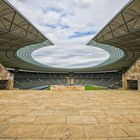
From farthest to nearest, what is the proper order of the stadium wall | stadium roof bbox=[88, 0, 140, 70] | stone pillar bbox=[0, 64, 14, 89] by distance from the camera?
stone pillar bbox=[0, 64, 14, 89] < the stadium wall < stadium roof bbox=[88, 0, 140, 70]

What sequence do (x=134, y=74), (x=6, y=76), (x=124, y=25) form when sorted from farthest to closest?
(x=6, y=76)
(x=134, y=74)
(x=124, y=25)

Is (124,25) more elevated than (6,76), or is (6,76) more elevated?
(124,25)

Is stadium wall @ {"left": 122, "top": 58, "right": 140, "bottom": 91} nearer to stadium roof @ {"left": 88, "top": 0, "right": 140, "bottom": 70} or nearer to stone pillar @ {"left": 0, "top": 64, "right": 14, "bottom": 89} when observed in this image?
stadium roof @ {"left": 88, "top": 0, "right": 140, "bottom": 70}

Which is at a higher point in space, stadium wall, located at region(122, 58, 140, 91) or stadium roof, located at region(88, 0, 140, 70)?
stadium roof, located at region(88, 0, 140, 70)

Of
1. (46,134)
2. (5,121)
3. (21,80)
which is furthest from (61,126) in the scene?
(21,80)

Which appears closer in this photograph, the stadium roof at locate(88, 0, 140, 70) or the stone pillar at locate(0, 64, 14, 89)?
the stadium roof at locate(88, 0, 140, 70)

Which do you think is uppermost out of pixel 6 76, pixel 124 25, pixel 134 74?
pixel 124 25

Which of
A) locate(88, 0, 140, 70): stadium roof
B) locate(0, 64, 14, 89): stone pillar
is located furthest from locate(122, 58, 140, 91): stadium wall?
locate(0, 64, 14, 89): stone pillar

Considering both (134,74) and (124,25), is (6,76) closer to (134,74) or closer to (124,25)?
(124,25)

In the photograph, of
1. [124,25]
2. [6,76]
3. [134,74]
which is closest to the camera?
[124,25]

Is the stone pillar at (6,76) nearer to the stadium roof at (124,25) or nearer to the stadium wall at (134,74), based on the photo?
the stadium roof at (124,25)

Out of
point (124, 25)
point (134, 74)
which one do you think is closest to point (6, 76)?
point (124, 25)

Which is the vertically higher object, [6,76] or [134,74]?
[134,74]

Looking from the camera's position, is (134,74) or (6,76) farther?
(6,76)
